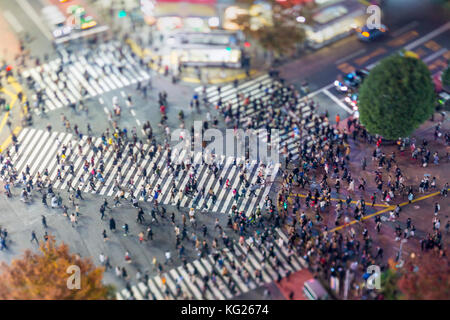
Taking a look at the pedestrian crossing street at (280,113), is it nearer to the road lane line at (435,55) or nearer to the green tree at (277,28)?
the green tree at (277,28)

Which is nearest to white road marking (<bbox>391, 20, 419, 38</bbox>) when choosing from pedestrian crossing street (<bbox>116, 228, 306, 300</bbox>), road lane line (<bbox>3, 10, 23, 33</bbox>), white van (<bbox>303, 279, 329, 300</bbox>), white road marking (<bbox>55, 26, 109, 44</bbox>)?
white road marking (<bbox>55, 26, 109, 44</bbox>)

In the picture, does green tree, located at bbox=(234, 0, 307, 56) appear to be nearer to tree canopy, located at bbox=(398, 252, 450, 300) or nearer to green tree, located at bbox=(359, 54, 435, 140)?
green tree, located at bbox=(359, 54, 435, 140)

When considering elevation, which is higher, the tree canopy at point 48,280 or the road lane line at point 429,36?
the tree canopy at point 48,280

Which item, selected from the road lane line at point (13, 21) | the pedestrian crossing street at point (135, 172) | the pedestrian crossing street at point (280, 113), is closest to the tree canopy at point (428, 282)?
the pedestrian crossing street at point (135, 172)

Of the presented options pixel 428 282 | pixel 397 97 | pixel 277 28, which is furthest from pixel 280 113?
pixel 428 282

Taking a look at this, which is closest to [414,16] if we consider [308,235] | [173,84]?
[173,84]
